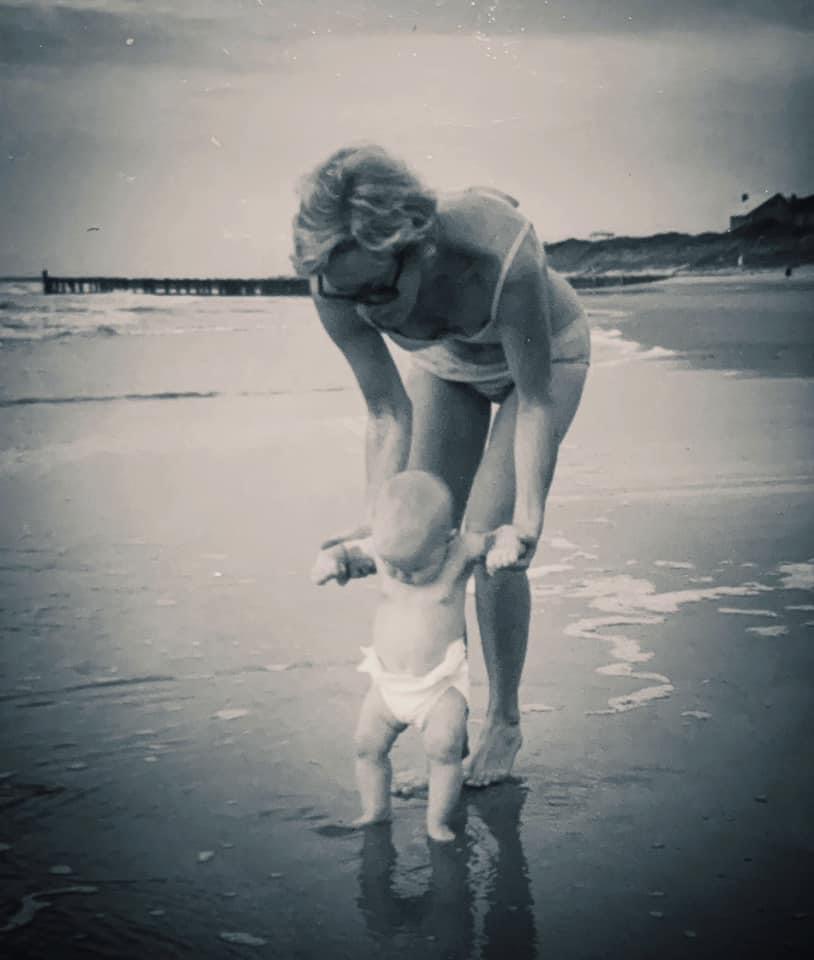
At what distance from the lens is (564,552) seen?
17.8 feet

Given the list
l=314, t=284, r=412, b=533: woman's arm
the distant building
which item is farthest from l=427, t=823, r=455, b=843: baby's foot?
the distant building

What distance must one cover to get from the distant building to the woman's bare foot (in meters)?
9.63

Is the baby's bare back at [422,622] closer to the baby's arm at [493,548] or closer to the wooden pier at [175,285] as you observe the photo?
the baby's arm at [493,548]

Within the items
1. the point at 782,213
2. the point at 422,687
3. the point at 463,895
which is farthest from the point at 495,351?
the point at 782,213

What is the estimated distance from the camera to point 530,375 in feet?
9.55

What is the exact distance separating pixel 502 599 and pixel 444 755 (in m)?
0.51

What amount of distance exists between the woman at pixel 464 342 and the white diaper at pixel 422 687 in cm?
24

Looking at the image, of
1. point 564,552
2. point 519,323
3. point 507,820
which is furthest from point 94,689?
point 564,552

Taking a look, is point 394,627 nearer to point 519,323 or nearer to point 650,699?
point 519,323

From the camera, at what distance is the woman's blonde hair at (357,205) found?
257 centimetres

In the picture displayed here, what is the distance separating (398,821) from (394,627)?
1.50 feet

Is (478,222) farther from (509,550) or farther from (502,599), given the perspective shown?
(502,599)

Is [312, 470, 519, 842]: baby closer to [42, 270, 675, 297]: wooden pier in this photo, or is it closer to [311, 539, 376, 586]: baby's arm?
[311, 539, 376, 586]: baby's arm

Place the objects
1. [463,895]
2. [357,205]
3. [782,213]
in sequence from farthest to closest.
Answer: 1. [782,213]
2. [463,895]
3. [357,205]
